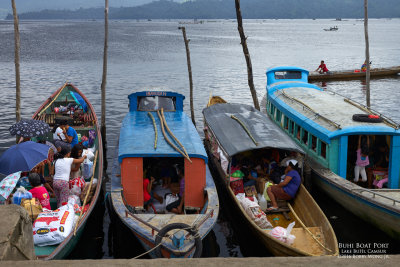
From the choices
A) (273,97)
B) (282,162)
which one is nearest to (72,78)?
(273,97)

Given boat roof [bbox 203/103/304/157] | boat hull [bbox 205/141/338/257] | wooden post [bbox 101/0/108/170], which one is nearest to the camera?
boat hull [bbox 205/141/338/257]

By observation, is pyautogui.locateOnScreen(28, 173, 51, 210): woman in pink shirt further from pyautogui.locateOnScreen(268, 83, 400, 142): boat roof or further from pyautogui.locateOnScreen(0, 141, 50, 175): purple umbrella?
pyautogui.locateOnScreen(268, 83, 400, 142): boat roof

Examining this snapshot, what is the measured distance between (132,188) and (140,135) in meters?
1.97

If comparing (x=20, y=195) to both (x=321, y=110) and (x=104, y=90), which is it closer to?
(x=321, y=110)

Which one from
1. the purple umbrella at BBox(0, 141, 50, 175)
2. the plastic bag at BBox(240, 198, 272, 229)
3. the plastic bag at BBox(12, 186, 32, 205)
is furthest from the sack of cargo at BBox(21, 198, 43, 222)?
the plastic bag at BBox(240, 198, 272, 229)

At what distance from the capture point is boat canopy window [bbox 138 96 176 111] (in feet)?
55.6

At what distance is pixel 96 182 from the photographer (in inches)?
520

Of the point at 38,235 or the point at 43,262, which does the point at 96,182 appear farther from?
the point at 43,262

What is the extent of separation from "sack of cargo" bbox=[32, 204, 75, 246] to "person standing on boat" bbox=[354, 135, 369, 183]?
9.40m

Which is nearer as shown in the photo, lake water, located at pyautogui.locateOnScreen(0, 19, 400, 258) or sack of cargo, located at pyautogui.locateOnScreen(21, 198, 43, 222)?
sack of cargo, located at pyautogui.locateOnScreen(21, 198, 43, 222)

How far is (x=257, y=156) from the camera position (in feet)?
50.5

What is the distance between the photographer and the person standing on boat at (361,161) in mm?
13758

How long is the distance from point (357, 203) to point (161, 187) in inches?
245

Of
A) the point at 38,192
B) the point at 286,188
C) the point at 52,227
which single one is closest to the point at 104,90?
the point at 38,192
